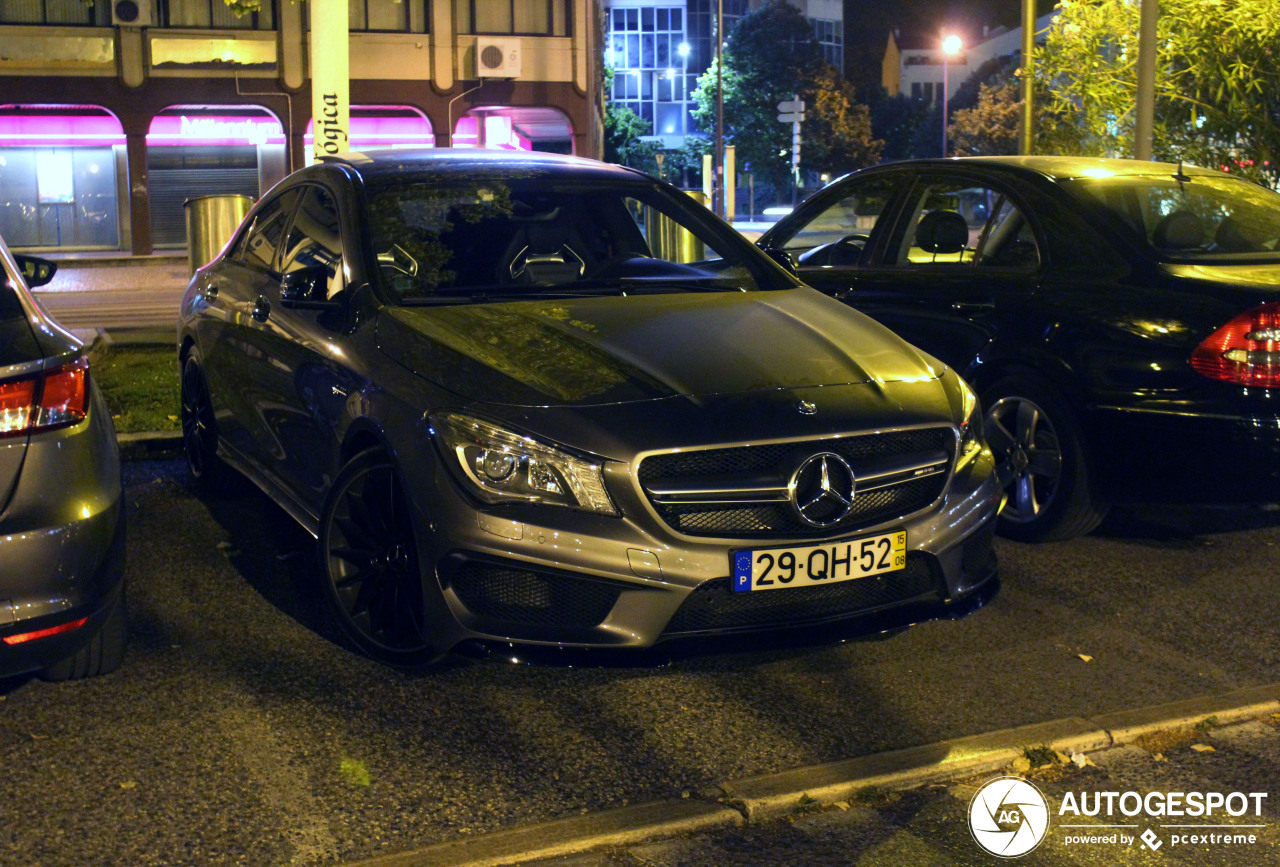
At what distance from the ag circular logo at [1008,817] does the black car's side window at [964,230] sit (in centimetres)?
295

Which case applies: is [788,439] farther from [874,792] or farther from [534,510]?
[874,792]

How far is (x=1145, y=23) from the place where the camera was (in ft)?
33.7

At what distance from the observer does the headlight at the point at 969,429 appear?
14.8 feet

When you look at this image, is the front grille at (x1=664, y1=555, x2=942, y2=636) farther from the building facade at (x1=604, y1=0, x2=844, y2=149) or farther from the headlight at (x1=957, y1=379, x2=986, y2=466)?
the building facade at (x1=604, y1=0, x2=844, y2=149)

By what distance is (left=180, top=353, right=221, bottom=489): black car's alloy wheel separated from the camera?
267 inches

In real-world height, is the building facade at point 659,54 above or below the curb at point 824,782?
above

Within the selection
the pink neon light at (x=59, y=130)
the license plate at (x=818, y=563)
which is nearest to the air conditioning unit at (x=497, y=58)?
the pink neon light at (x=59, y=130)

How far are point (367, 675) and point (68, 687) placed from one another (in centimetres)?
88

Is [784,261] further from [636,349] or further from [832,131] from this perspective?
[832,131]

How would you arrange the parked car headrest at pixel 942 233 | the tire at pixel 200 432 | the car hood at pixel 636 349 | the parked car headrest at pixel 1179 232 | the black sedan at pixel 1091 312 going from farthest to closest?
the tire at pixel 200 432 → the parked car headrest at pixel 942 233 → the parked car headrest at pixel 1179 232 → the black sedan at pixel 1091 312 → the car hood at pixel 636 349

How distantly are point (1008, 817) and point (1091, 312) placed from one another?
8.94 feet

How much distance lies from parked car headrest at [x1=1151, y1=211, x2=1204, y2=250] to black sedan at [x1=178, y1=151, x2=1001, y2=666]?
5.17ft

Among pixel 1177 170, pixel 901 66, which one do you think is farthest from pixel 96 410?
pixel 901 66

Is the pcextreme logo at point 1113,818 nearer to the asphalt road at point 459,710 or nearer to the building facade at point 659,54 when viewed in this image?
the asphalt road at point 459,710
